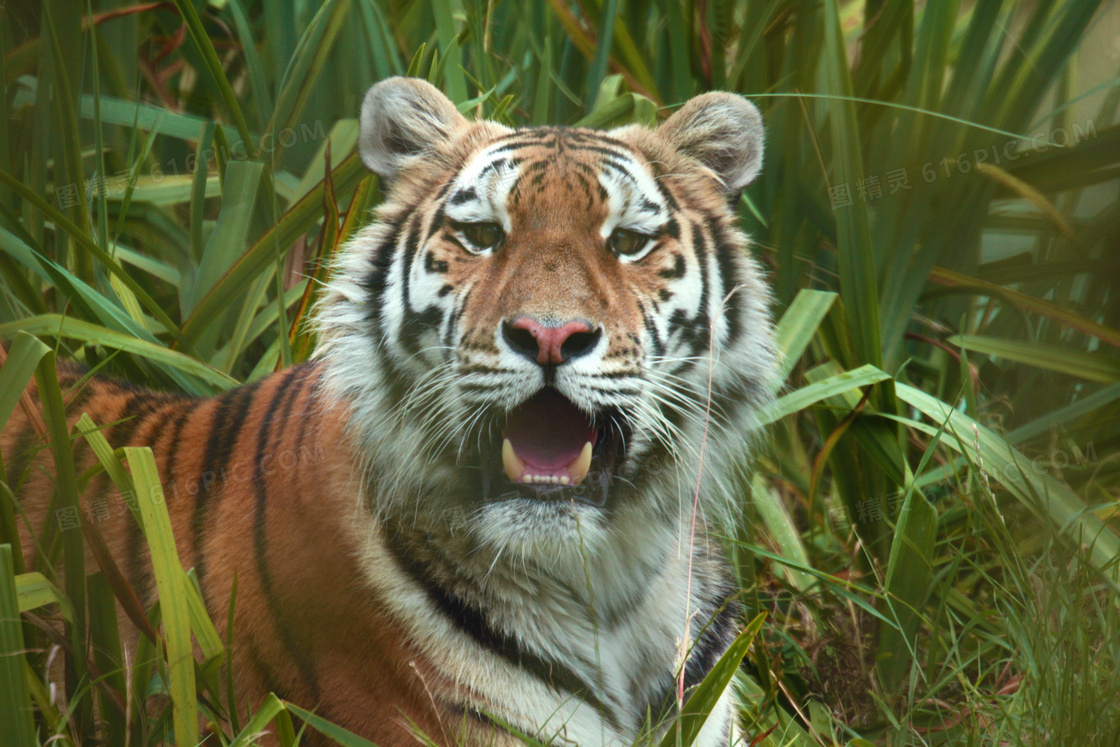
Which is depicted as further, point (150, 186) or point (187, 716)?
point (150, 186)

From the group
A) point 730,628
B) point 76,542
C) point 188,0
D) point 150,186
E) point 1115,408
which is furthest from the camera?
point 150,186

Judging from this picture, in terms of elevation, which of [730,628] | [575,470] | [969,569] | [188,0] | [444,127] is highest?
[188,0]

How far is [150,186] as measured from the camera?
3.03m

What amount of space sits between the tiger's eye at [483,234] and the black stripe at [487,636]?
0.61 meters

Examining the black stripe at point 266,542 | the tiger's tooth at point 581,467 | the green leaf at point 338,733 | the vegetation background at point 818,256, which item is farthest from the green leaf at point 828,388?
the green leaf at point 338,733

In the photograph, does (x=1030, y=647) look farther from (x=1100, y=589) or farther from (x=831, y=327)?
(x=831, y=327)

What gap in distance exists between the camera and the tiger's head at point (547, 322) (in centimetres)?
171

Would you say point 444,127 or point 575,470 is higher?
point 444,127

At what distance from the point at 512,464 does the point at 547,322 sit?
279 mm

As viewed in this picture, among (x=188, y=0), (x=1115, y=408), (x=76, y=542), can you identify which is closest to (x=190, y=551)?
(x=76, y=542)

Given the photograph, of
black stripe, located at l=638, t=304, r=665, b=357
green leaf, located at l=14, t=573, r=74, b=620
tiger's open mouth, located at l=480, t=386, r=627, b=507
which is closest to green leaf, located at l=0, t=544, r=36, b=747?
green leaf, located at l=14, t=573, r=74, b=620

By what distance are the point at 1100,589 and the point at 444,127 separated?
5.56 feet

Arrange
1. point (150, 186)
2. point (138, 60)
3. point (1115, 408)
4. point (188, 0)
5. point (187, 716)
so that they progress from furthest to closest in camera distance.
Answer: point (138, 60)
point (150, 186)
point (1115, 408)
point (188, 0)
point (187, 716)

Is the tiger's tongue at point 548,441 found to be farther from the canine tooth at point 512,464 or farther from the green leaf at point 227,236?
the green leaf at point 227,236
